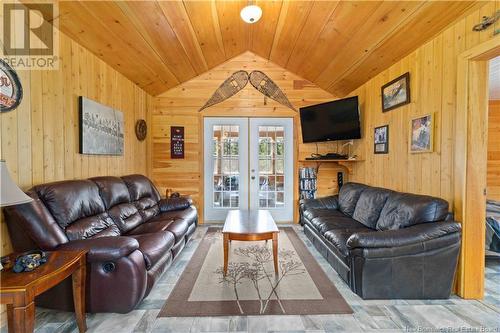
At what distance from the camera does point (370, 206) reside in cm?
306

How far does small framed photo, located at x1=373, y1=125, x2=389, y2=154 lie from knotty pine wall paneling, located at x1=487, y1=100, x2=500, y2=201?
3.29m

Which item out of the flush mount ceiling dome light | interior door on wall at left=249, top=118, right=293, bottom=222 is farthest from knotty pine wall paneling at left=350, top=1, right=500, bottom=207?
the flush mount ceiling dome light

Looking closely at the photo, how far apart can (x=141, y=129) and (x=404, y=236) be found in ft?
13.5

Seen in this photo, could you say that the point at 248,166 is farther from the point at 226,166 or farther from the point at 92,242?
the point at 92,242

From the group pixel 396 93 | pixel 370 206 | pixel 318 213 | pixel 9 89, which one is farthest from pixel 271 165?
pixel 9 89

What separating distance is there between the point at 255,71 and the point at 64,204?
379 cm

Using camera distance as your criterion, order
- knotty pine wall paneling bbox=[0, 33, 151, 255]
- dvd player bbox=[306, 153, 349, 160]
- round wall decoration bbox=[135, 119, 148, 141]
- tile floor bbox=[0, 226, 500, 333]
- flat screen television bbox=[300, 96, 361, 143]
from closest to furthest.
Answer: tile floor bbox=[0, 226, 500, 333], knotty pine wall paneling bbox=[0, 33, 151, 255], flat screen television bbox=[300, 96, 361, 143], round wall decoration bbox=[135, 119, 148, 141], dvd player bbox=[306, 153, 349, 160]

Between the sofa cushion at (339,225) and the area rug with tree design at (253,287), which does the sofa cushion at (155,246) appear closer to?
the area rug with tree design at (253,287)

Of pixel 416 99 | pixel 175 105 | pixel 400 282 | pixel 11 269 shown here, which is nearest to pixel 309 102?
pixel 416 99

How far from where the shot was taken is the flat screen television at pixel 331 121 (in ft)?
13.3

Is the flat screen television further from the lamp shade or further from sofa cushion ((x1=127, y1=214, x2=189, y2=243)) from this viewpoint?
the lamp shade

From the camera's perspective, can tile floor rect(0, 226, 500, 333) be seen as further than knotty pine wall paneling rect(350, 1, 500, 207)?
No

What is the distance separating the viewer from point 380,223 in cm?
273

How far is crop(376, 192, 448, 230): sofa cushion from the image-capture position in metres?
2.25
